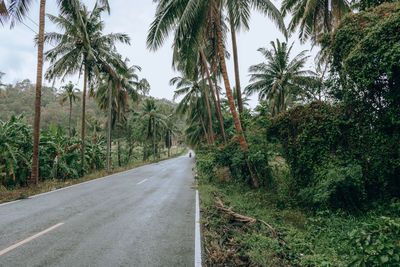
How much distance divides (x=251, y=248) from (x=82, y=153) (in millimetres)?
14137

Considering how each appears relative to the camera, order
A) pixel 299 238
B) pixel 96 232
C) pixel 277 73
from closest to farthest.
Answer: pixel 96 232, pixel 299 238, pixel 277 73

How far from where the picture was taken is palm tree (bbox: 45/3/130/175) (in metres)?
13.5

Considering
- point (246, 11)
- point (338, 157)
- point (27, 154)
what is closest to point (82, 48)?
point (27, 154)

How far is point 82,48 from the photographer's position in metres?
13.7

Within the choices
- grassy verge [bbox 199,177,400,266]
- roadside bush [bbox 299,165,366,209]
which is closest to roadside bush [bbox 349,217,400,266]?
grassy verge [bbox 199,177,400,266]

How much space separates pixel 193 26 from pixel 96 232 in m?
8.35

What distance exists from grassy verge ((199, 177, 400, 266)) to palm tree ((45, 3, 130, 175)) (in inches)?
475

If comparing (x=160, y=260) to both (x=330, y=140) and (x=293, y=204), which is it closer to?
(x=293, y=204)

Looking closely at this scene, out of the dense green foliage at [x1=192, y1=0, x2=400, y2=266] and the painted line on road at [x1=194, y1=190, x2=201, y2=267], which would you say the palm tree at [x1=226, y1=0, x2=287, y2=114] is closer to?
the dense green foliage at [x1=192, y1=0, x2=400, y2=266]

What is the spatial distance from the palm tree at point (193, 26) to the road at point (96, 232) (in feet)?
14.0

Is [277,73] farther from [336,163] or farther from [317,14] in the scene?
[336,163]

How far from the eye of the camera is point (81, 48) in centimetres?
1388

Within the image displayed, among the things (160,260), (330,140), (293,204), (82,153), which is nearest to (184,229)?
(160,260)

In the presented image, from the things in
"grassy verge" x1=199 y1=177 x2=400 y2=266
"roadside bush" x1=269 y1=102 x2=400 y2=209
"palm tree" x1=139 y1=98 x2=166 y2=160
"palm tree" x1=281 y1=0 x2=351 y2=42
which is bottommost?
"grassy verge" x1=199 y1=177 x2=400 y2=266
